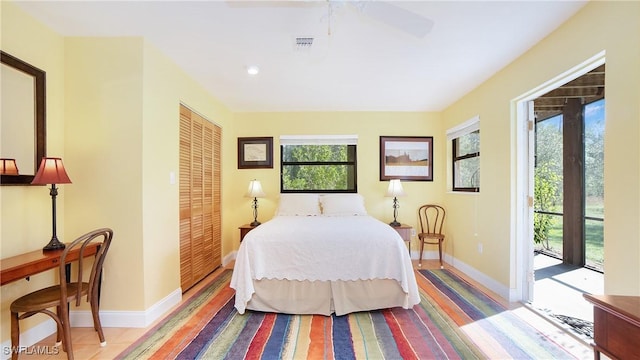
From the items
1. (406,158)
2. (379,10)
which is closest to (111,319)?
(379,10)

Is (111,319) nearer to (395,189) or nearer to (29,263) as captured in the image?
(29,263)

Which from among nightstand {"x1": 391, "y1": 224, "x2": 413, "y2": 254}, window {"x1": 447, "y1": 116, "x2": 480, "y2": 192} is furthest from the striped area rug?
window {"x1": 447, "y1": 116, "x2": 480, "y2": 192}

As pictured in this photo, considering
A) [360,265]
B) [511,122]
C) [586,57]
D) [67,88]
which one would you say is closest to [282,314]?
[360,265]

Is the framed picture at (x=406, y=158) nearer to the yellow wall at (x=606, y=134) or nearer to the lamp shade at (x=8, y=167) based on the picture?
the yellow wall at (x=606, y=134)

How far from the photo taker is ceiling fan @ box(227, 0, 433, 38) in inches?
60.0

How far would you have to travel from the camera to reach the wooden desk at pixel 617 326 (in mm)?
921

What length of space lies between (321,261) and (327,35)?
193 centimetres

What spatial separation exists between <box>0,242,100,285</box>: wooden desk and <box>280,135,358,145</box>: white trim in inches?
115

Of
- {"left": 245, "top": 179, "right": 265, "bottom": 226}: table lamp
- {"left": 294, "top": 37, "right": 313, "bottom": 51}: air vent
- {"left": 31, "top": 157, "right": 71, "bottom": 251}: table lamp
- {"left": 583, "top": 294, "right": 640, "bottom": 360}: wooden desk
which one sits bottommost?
{"left": 583, "top": 294, "right": 640, "bottom": 360}: wooden desk

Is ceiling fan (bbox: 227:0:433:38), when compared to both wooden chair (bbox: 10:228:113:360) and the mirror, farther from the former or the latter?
wooden chair (bbox: 10:228:113:360)

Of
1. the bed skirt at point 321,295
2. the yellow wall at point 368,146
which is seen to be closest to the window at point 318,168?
the yellow wall at point 368,146

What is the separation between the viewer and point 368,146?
14.1 ft

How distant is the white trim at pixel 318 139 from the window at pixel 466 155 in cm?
151

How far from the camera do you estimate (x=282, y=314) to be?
7.94ft
